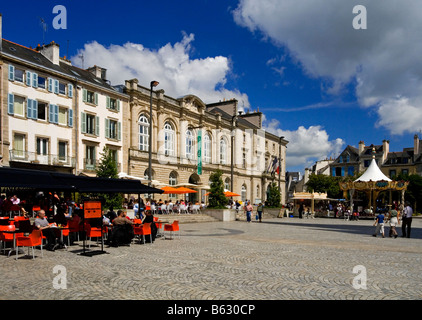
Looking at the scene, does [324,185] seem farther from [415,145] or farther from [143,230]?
[143,230]

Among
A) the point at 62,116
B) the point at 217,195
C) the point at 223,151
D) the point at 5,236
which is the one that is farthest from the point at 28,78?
the point at 223,151

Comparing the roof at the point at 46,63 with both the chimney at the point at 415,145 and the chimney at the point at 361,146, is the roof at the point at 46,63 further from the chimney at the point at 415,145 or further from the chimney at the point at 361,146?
the chimney at the point at 415,145

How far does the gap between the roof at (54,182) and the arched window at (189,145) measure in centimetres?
2953

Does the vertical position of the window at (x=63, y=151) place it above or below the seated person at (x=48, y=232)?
above

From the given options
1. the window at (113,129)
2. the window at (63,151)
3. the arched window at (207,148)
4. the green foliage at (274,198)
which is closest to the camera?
the window at (63,151)

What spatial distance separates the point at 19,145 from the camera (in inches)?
1072

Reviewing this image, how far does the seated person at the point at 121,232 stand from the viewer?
12570 millimetres

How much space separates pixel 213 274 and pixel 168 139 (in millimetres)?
33313

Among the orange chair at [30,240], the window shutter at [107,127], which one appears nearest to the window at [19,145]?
the window shutter at [107,127]

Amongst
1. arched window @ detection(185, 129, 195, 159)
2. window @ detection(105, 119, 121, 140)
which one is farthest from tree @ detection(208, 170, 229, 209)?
arched window @ detection(185, 129, 195, 159)

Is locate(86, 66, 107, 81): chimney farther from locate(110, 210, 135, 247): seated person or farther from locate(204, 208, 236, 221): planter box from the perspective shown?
locate(110, 210, 135, 247): seated person

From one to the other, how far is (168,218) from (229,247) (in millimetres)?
13156
